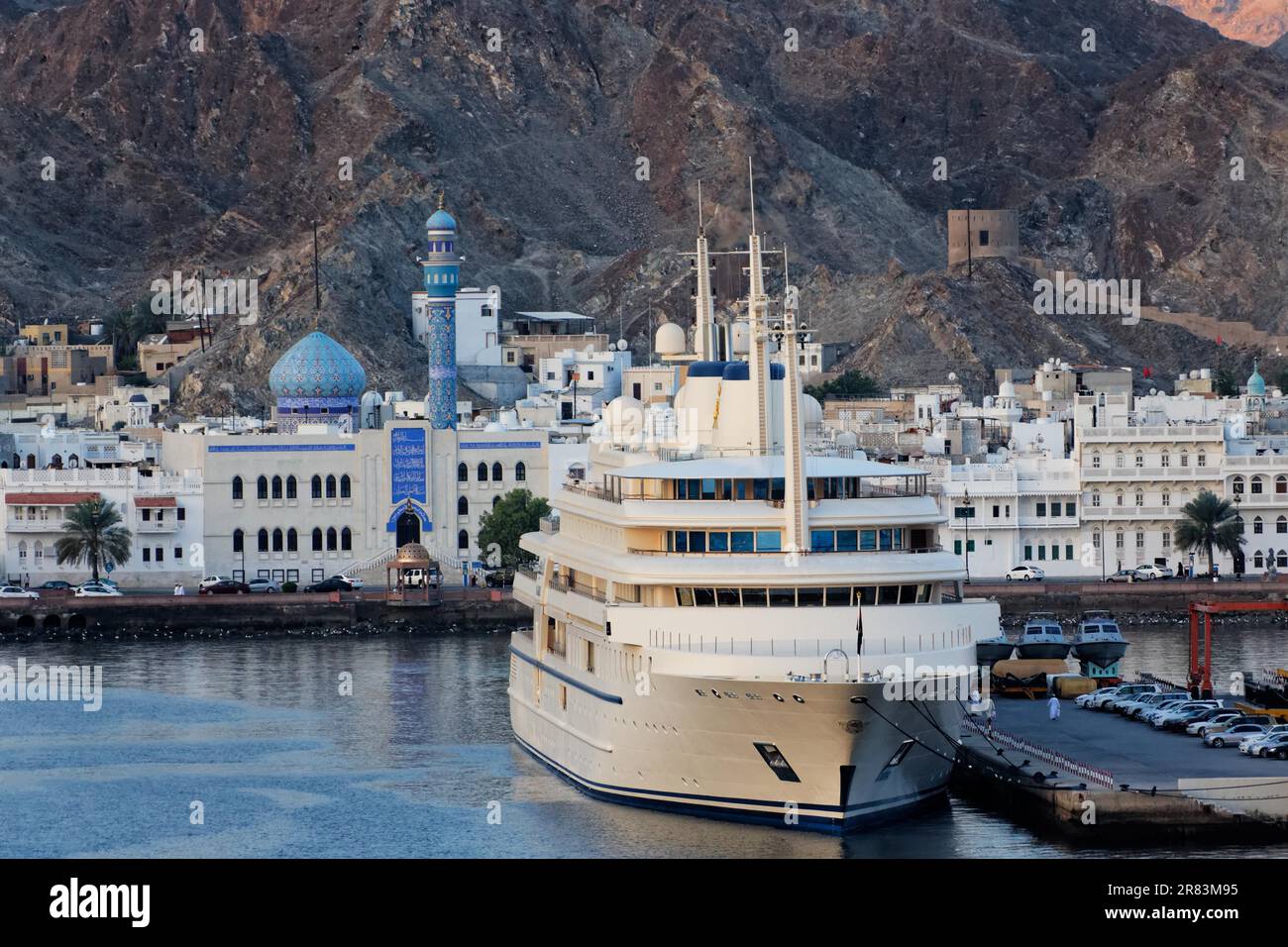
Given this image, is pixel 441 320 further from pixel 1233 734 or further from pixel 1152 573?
pixel 1233 734

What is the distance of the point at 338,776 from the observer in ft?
254

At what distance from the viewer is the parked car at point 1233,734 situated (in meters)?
72.2

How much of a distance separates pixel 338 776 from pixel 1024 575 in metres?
45.6

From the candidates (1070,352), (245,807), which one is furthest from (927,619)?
(1070,352)

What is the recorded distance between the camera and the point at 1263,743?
230 feet

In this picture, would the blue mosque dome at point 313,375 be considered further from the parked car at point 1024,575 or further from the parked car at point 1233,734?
the parked car at point 1233,734

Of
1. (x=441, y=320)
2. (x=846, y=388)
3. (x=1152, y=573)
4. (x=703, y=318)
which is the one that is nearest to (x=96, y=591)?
(x=441, y=320)

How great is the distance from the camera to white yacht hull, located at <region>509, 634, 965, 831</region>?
64.1m

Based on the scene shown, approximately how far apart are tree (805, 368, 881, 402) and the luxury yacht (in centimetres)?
9555

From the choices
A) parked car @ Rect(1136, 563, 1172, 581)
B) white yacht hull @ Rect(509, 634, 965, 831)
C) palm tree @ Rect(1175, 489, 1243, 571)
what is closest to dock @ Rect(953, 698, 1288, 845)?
white yacht hull @ Rect(509, 634, 965, 831)

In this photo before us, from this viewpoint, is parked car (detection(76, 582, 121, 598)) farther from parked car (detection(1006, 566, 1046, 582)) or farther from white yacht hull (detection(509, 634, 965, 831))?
white yacht hull (detection(509, 634, 965, 831))

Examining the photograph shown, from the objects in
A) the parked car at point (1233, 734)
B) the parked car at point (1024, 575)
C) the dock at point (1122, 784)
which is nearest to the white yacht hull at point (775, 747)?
the dock at point (1122, 784)
